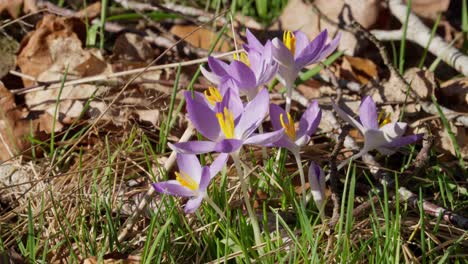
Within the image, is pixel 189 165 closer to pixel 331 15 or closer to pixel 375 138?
pixel 375 138

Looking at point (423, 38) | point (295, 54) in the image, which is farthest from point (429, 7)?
point (295, 54)

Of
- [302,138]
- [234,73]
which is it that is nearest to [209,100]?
[234,73]

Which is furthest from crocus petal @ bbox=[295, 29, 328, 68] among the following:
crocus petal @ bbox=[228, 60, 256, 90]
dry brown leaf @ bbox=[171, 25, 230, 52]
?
dry brown leaf @ bbox=[171, 25, 230, 52]

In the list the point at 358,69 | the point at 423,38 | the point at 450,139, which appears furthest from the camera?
the point at 358,69

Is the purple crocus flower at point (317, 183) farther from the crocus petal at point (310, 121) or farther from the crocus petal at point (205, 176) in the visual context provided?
the crocus petal at point (205, 176)

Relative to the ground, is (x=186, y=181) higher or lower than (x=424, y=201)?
higher

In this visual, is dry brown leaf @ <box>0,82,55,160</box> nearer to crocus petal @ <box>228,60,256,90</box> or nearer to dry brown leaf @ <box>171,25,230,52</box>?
dry brown leaf @ <box>171,25,230,52</box>
